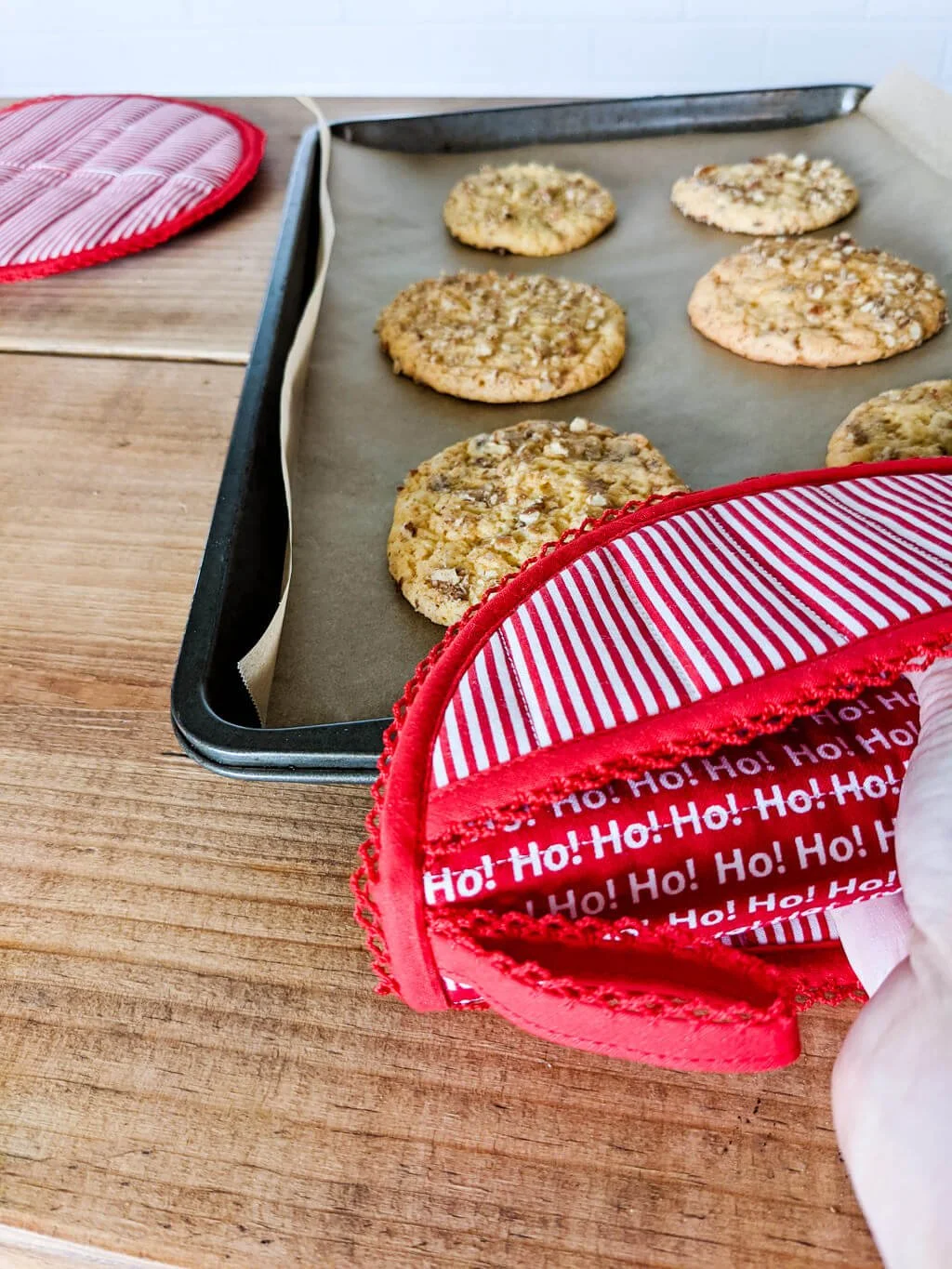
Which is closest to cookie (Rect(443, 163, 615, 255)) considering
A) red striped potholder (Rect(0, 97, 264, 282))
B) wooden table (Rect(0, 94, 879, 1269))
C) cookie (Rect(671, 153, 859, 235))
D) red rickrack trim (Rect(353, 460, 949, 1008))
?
cookie (Rect(671, 153, 859, 235))

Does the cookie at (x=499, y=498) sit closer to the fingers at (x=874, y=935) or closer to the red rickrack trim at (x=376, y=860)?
the red rickrack trim at (x=376, y=860)

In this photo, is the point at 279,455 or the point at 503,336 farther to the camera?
the point at 503,336

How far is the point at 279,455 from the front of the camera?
1134 mm

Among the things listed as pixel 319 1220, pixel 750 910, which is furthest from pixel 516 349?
pixel 319 1220

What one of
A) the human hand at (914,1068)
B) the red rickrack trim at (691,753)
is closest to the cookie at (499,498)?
the red rickrack trim at (691,753)

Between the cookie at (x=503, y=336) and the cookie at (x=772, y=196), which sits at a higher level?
the cookie at (x=772, y=196)

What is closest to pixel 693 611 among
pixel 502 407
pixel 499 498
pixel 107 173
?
pixel 499 498

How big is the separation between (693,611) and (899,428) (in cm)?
66

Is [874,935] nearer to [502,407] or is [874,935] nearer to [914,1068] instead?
[914,1068]

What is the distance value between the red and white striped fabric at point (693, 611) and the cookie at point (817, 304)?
0.71 metres

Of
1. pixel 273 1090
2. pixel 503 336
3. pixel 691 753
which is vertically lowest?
pixel 273 1090

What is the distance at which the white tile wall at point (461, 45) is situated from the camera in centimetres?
216

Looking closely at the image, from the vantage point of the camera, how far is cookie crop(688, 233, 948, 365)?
4.22 feet

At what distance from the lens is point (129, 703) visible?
2.78 feet
